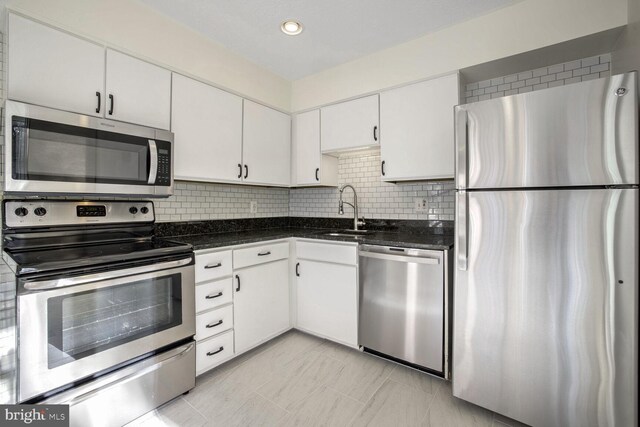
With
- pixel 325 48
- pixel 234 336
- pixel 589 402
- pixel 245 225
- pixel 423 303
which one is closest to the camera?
pixel 589 402

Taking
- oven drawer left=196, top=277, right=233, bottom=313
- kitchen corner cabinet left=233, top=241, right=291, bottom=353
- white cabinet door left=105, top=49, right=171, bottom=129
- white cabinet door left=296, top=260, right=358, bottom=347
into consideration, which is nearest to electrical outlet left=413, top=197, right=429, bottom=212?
white cabinet door left=296, top=260, right=358, bottom=347

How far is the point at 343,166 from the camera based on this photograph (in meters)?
3.03

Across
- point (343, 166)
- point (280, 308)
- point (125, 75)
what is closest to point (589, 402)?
point (280, 308)

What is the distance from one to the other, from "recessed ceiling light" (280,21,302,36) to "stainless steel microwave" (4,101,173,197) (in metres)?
1.10

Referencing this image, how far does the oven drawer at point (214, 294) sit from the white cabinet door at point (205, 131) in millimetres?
797

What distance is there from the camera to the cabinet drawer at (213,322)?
1.90 meters

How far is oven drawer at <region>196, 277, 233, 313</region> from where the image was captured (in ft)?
6.23

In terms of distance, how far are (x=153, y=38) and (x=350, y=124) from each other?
5.16 ft

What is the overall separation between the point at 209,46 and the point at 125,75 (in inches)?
28.3

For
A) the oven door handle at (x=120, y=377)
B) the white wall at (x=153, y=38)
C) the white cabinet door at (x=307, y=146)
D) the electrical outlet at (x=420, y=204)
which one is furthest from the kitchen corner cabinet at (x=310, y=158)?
the oven door handle at (x=120, y=377)

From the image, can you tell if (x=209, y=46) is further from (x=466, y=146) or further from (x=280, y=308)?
(x=280, y=308)

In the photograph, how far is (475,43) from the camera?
78.1 inches

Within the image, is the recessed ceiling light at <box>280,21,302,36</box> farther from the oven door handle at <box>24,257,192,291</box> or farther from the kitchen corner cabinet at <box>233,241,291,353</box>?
the oven door handle at <box>24,257,192,291</box>

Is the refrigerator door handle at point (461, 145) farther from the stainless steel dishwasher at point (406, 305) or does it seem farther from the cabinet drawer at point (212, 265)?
the cabinet drawer at point (212, 265)
